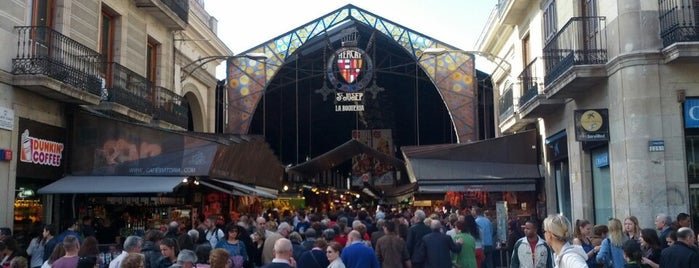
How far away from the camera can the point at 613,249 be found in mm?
8844

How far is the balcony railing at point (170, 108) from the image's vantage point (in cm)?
1989

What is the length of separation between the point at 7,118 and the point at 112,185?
2645 millimetres

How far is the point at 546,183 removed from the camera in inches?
792

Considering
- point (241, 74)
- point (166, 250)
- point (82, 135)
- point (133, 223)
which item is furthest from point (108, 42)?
point (166, 250)

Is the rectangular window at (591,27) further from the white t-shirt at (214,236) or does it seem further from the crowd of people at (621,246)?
the white t-shirt at (214,236)

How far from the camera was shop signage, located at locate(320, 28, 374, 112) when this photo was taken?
89.0 ft

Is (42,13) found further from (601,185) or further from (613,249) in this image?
(601,185)

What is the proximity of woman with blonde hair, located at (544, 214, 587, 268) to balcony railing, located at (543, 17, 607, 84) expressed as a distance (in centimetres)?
994

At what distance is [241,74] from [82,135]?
10669 mm

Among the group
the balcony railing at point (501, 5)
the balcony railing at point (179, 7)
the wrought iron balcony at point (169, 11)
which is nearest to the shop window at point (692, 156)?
the balcony railing at point (501, 5)

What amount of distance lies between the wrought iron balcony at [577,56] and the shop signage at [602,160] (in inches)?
59.2

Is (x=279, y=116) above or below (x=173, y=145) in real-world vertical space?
above

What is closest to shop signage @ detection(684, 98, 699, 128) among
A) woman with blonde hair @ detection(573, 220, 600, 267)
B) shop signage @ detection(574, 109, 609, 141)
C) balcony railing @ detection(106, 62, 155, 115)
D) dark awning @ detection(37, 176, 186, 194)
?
shop signage @ detection(574, 109, 609, 141)

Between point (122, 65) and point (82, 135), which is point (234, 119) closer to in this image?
point (122, 65)
